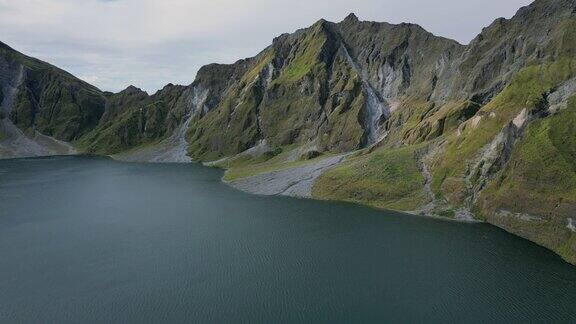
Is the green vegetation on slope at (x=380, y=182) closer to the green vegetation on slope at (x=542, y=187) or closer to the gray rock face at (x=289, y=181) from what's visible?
the gray rock face at (x=289, y=181)

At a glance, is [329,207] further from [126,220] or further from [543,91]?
[543,91]

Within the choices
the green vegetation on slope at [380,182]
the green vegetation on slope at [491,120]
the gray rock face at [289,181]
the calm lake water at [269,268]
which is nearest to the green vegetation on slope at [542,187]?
the calm lake water at [269,268]

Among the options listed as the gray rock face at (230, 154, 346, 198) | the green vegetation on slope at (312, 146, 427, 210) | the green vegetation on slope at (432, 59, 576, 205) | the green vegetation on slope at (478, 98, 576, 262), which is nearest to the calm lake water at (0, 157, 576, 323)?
the green vegetation on slope at (478, 98, 576, 262)

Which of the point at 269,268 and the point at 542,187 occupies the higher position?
the point at 542,187

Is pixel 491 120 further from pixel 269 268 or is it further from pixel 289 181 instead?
pixel 269 268

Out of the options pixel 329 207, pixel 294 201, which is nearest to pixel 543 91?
pixel 329 207

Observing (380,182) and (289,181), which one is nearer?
(380,182)

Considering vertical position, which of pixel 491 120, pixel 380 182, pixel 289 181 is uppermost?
pixel 491 120

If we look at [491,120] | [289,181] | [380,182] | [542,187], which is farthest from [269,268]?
[491,120]
